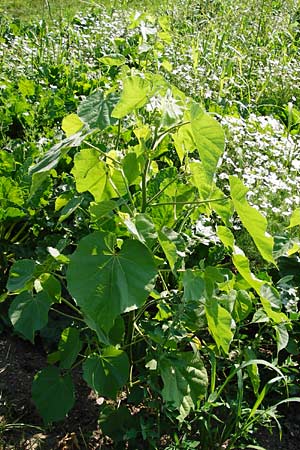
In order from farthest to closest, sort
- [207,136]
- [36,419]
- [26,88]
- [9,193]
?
[26,88] < [9,193] < [36,419] < [207,136]

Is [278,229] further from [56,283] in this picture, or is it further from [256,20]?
[256,20]

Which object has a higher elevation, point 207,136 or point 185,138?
point 207,136

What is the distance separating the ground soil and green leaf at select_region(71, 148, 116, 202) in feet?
2.57

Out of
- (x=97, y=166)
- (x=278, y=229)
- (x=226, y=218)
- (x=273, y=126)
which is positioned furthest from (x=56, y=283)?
(x=273, y=126)

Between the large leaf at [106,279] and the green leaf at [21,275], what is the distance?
283 millimetres

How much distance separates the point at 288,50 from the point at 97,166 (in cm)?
386

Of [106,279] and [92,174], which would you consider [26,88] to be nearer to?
[92,174]

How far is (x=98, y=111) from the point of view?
6.46 ft

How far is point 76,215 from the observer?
276 centimetres

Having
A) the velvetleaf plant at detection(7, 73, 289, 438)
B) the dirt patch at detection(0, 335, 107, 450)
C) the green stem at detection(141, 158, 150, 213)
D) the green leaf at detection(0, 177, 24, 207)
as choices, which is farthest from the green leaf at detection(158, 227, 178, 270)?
the green leaf at detection(0, 177, 24, 207)

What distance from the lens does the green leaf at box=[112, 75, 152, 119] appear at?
6.05 feet

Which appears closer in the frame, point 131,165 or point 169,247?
point 169,247

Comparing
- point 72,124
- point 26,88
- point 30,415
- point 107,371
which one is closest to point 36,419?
point 30,415

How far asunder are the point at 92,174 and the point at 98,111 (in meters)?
0.23
